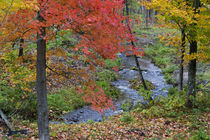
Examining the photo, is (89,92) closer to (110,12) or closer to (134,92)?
(110,12)

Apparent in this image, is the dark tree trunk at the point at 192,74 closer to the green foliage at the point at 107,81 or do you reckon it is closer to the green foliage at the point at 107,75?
the green foliage at the point at 107,81

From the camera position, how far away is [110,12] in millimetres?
4375

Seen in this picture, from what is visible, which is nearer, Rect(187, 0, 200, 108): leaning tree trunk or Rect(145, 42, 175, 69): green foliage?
Rect(187, 0, 200, 108): leaning tree trunk

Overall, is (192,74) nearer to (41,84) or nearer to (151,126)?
(151,126)

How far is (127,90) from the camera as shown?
45.2ft

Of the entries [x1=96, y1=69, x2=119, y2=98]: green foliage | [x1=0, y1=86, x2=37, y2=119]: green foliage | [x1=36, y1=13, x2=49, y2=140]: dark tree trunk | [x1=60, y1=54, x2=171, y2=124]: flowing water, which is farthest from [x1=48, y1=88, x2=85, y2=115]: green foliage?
[x1=36, y1=13, x2=49, y2=140]: dark tree trunk

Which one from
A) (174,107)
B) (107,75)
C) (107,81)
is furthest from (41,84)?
(107,75)

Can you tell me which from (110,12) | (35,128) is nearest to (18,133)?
(35,128)

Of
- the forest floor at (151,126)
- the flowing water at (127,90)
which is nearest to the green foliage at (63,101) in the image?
the flowing water at (127,90)

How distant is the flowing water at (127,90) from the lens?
986cm

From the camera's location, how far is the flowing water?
9.86 m

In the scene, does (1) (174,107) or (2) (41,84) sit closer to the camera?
(2) (41,84)

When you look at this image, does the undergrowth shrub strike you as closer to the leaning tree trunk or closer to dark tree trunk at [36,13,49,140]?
the leaning tree trunk

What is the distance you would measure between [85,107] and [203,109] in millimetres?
6197
